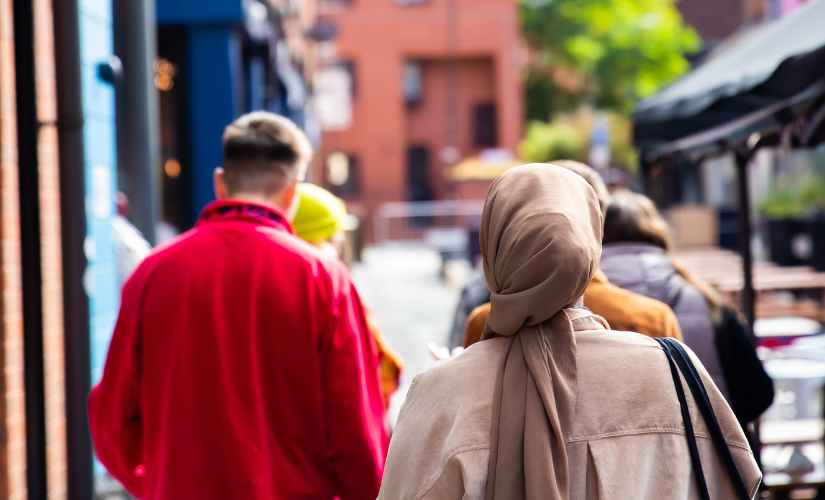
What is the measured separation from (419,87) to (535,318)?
34637 mm

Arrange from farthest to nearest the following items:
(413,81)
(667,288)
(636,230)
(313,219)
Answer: (413,81)
(313,219)
(636,230)
(667,288)

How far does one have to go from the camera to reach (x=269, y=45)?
370 inches

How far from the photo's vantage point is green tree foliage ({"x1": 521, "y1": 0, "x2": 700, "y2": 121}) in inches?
1109

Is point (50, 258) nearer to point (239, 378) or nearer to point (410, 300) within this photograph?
point (239, 378)

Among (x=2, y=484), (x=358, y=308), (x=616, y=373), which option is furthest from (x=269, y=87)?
(x=616, y=373)

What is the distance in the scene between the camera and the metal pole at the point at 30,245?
3375mm

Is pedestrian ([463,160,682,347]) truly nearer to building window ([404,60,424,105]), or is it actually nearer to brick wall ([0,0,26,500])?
brick wall ([0,0,26,500])

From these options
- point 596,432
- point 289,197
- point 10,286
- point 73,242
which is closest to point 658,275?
point 289,197

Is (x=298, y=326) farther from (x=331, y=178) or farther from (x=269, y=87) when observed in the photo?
(x=331, y=178)

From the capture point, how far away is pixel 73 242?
10.5ft

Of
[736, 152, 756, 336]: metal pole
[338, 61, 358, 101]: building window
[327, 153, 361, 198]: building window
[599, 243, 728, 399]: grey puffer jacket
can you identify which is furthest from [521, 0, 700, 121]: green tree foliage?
[599, 243, 728, 399]: grey puffer jacket

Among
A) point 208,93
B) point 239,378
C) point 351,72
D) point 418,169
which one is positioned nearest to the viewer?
point 239,378

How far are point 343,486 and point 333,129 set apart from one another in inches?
1291

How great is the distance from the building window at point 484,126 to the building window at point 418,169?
2.23 m
